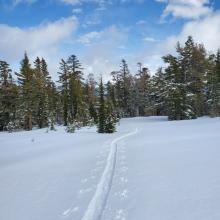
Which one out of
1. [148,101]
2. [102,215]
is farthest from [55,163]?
[148,101]

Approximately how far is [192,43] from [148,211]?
4712cm

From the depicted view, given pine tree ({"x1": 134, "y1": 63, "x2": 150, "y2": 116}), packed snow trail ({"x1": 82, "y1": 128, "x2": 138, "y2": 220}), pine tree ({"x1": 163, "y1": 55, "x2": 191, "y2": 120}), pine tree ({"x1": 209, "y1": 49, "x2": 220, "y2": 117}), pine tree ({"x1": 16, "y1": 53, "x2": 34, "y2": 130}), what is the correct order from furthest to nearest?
pine tree ({"x1": 134, "y1": 63, "x2": 150, "y2": 116})
pine tree ({"x1": 16, "y1": 53, "x2": 34, "y2": 130})
pine tree ({"x1": 163, "y1": 55, "x2": 191, "y2": 120})
pine tree ({"x1": 209, "y1": 49, "x2": 220, "y2": 117})
packed snow trail ({"x1": 82, "y1": 128, "x2": 138, "y2": 220})

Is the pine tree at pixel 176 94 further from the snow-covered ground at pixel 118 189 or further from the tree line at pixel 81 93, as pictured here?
the snow-covered ground at pixel 118 189

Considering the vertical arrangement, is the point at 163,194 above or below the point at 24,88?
below

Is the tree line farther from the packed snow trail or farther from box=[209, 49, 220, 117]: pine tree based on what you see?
the packed snow trail

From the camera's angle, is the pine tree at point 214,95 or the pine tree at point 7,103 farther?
the pine tree at point 7,103

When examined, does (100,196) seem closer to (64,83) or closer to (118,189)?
(118,189)

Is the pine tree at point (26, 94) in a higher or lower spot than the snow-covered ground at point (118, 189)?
higher

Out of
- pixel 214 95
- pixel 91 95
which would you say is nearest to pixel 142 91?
pixel 91 95

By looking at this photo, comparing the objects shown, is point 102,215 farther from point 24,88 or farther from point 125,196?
point 24,88

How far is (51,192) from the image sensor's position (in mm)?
8469

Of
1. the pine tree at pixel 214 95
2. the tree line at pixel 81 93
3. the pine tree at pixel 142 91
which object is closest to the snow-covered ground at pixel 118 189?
the tree line at pixel 81 93

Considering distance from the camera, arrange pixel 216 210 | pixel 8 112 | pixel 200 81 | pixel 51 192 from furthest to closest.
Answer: pixel 8 112, pixel 200 81, pixel 51 192, pixel 216 210

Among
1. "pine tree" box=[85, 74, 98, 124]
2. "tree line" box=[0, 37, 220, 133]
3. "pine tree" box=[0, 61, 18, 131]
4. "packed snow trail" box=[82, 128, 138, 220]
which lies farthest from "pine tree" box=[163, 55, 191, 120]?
"packed snow trail" box=[82, 128, 138, 220]
